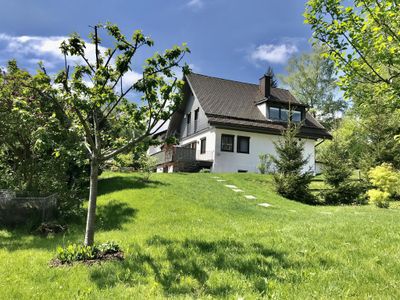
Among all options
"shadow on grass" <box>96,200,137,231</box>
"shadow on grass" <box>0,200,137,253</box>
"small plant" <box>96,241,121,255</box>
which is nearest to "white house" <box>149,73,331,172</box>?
"shadow on grass" <box>96,200,137,231</box>

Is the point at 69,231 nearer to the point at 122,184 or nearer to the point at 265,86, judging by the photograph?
the point at 122,184

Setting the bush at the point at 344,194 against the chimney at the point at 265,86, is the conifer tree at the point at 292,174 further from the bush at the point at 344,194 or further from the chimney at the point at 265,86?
the chimney at the point at 265,86

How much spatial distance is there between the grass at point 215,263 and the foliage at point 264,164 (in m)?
16.1

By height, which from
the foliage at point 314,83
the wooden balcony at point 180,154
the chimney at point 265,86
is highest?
the foliage at point 314,83

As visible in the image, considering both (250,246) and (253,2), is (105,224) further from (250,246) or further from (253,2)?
(253,2)

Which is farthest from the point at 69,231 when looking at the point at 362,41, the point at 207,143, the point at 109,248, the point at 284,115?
the point at 284,115

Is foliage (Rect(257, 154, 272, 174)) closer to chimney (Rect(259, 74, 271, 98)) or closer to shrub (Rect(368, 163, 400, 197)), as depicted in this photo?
chimney (Rect(259, 74, 271, 98))

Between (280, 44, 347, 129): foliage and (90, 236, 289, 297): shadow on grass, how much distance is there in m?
45.8

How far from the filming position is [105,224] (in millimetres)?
10414

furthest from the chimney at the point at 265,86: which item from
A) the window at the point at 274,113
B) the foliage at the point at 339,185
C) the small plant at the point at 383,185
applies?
the small plant at the point at 383,185

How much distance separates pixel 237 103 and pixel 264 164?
6.93 m

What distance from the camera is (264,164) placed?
2627 cm

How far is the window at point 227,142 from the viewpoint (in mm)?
27312

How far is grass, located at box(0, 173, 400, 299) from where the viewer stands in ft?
15.1
